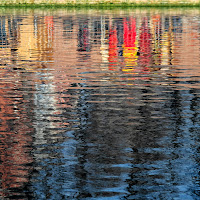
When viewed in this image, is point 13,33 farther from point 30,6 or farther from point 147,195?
point 30,6

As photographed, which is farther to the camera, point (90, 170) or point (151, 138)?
point (151, 138)

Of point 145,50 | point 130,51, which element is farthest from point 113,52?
point 145,50

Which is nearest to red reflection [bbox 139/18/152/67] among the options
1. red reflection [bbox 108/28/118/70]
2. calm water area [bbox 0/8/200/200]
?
calm water area [bbox 0/8/200/200]

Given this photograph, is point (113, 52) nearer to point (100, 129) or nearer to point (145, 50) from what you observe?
point (145, 50)

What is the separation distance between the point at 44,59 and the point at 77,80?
759 centimetres

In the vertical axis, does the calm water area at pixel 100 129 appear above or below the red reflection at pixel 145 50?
above

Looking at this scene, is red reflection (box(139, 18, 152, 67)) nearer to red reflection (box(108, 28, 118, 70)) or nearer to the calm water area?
the calm water area

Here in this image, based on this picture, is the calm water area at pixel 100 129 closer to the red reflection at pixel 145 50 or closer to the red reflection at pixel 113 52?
the red reflection at pixel 113 52

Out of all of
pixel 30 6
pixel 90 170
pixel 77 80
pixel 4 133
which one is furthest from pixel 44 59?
pixel 30 6

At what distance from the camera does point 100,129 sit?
12.9 metres

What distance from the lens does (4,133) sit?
12633 mm

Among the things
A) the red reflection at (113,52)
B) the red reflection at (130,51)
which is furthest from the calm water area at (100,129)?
the red reflection at (130,51)

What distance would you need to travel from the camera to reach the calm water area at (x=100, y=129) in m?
9.20

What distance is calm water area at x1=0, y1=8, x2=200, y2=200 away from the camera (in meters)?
9.20
